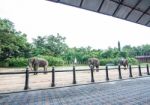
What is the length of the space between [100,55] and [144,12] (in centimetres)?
5248

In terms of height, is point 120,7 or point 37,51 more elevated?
point 37,51

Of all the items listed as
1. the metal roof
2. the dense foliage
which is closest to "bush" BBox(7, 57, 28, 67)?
the dense foliage

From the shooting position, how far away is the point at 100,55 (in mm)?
57219

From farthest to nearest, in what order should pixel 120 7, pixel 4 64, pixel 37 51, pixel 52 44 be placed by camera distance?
pixel 52 44, pixel 37 51, pixel 4 64, pixel 120 7

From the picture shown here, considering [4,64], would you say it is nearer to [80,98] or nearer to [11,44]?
[11,44]

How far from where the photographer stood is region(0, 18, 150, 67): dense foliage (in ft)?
109

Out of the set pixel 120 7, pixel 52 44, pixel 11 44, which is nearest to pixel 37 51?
pixel 52 44

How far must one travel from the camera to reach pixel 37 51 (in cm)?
4606

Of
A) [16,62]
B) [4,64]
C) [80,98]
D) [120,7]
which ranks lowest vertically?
[80,98]

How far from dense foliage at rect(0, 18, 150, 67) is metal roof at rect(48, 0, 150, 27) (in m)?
30.9

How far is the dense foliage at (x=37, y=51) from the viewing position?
33188 mm

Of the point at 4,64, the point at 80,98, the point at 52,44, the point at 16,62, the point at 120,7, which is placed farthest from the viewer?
the point at 52,44

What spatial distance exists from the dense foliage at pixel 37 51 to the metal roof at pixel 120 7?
30874mm

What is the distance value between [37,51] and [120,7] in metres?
43.2
